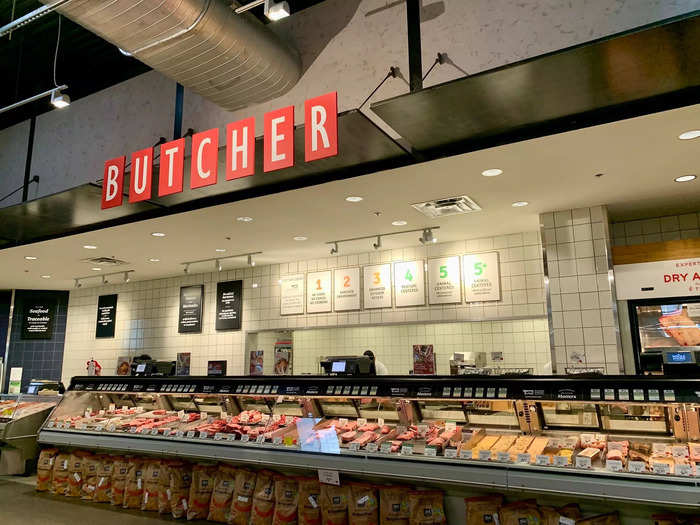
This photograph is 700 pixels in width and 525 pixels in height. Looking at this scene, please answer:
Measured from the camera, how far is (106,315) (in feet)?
38.2

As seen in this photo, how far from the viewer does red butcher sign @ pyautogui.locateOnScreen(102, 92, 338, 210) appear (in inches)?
149

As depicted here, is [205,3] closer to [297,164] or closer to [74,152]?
[297,164]

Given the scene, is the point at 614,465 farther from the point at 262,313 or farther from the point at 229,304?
the point at 229,304

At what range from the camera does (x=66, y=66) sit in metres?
6.88

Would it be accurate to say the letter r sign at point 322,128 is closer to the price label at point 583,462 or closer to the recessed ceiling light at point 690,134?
the price label at point 583,462

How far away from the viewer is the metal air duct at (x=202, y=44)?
3.55 metres

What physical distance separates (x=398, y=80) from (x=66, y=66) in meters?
5.01

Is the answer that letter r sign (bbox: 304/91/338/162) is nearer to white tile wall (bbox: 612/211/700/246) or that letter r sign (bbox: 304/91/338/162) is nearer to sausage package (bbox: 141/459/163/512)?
sausage package (bbox: 141/459/163/512)

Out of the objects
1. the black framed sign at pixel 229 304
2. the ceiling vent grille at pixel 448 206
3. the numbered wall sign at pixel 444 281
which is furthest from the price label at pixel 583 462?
the black framed sign at pixel 229 304

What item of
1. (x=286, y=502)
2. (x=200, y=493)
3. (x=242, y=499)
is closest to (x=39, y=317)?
(x=200, y=493)

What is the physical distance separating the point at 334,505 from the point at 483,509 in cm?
110

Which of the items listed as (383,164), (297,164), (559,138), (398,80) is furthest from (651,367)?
(297,164)

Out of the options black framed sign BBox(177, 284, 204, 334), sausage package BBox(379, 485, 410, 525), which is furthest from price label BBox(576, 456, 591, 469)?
black framed sign BBox(177, 284, 204, 334)

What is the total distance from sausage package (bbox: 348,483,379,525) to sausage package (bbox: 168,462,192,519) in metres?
1.71
